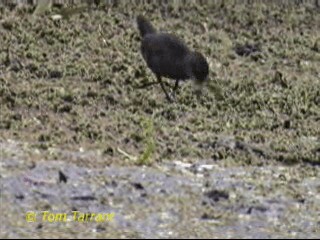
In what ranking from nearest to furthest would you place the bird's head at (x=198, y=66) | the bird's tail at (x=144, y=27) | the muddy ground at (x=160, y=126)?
the muddy ground at (x=160, y=126) < the bird's head at (x=198, y=66) < the bird's tail at (x=144, y=27)

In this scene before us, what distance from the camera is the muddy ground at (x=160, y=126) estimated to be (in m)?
6.68

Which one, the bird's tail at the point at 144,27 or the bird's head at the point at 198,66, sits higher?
the bird's tail at the point at 144,27

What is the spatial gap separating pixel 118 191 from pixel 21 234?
56.2 inches

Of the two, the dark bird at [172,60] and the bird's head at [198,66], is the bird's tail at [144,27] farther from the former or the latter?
the bird's head at [198,66]

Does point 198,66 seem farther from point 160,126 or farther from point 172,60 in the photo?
point 160,126

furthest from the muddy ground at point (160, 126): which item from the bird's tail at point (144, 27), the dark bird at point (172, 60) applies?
the bird's tail at point (144, 27)

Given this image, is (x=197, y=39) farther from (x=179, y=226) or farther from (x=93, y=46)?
(x=179, y=226)

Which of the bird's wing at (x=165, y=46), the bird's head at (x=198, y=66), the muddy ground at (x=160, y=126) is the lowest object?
the muddy ground at (x=160, y=126)

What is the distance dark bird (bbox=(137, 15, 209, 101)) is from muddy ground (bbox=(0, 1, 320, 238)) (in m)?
0.31

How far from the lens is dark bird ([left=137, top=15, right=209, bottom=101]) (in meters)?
9.79

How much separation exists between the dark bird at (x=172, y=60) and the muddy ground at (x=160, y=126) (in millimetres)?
312

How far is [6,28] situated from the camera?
11.6 meters

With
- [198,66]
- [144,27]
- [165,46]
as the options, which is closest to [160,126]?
[198,66]

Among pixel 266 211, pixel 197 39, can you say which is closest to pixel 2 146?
pixel 266 211
